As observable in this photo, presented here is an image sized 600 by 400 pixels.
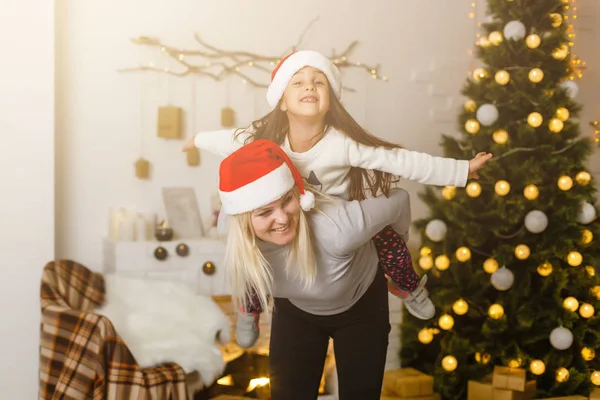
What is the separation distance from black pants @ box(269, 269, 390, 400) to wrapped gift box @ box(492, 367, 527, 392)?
1.12 m

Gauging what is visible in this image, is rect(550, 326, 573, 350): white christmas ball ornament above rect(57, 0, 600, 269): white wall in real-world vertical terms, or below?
below

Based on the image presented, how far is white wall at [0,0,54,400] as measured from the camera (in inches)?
110

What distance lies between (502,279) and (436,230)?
0.35 m

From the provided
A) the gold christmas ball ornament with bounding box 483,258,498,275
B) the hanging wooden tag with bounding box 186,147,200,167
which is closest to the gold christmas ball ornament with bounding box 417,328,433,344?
the gold christmas ball ornament with bounding box 483,258,498,275

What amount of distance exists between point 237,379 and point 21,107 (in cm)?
146

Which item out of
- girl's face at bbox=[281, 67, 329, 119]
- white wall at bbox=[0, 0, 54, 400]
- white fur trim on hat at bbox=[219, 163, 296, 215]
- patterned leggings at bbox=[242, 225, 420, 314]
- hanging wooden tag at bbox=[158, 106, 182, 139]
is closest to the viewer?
white fur trim on hat at bbox=[219, 163, 296, 215]

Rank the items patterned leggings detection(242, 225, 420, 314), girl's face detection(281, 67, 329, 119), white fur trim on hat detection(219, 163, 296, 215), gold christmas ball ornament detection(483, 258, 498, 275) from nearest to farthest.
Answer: white fur trim on hat detection(219, 163, 296, 215), girl's face detection(281, 67, 329, 119), patterned leggings detection(242, 225, 420, 314), gold christmas ball ornament detection(483, 258, 498, 275)

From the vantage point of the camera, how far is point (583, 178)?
2.86 metres

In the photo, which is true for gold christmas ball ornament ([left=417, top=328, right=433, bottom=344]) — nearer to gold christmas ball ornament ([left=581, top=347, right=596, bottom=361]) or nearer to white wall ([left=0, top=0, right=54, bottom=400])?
gold christmas ball ornament ([left=581, top=347, right=596, bottom=361])


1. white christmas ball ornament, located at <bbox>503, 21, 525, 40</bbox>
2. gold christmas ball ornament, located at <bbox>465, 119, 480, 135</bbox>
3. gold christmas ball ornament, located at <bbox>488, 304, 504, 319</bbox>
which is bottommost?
gold christmas ball ornament, located at <bbox>488, 304, 504, 319</bbox>

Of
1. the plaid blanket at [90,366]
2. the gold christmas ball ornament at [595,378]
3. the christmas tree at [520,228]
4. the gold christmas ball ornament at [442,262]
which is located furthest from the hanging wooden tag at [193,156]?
the gold christmas ball ornament at [595,378]

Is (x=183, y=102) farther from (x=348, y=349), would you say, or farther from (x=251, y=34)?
(x=348, y=349)

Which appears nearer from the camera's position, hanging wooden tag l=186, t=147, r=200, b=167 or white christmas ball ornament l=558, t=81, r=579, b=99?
white christmas ball ornament l=558, t=81, r=579, b=99

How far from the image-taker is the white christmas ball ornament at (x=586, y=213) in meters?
2.85
